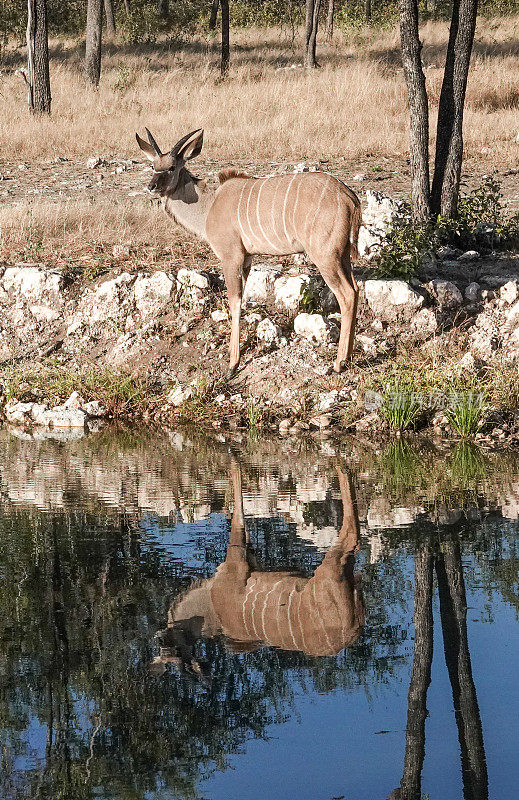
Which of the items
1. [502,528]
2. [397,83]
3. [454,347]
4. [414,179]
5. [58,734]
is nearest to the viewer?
[58,734]

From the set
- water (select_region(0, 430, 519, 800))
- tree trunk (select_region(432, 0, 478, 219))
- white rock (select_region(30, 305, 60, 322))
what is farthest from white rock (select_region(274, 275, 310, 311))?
water (select_region(0, 430, 519, 800))

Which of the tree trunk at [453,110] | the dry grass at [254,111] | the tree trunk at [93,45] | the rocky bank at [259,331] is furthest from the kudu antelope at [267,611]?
the tree trunk at [93,45]

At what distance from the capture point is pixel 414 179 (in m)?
10.6

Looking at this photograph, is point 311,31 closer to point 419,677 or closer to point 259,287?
point 259,287

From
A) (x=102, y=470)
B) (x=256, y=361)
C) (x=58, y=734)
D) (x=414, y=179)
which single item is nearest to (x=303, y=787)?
(x=58, y=734)

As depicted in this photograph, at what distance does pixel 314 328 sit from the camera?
9.51 metres

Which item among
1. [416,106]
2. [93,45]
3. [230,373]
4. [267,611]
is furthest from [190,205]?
[93,45]

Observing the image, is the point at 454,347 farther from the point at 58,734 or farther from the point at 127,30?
the point at 127,30

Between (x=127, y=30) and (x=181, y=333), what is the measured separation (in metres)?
26.8

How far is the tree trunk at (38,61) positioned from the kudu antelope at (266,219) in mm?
10095

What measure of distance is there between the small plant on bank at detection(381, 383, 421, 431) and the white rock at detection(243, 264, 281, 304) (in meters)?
1.88

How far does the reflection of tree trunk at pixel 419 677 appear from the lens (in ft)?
11.7

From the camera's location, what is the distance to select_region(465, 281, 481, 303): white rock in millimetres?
9820

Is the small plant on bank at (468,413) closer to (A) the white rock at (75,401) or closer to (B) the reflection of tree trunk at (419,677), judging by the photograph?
(B) the reflection of tree trunk at (419,677)
